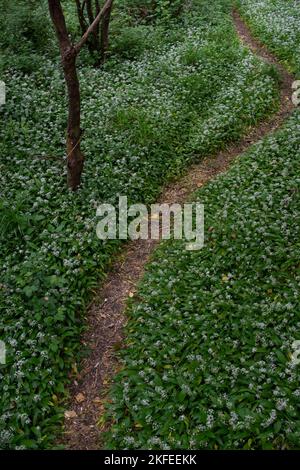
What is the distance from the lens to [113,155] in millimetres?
10258

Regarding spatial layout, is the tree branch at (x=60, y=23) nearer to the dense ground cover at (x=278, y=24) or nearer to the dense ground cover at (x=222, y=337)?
the dense ground cover at (x=222, y=337)

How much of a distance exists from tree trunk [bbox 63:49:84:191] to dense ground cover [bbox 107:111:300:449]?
235 cm

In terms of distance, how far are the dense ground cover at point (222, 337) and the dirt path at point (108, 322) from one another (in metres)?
0.28

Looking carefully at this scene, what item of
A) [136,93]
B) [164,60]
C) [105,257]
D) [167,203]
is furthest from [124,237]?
[164,60]

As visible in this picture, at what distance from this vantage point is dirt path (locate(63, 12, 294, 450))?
6268 mm

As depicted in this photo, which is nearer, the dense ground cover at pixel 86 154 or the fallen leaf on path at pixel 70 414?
the fallen leaf on path at pixel 70 414

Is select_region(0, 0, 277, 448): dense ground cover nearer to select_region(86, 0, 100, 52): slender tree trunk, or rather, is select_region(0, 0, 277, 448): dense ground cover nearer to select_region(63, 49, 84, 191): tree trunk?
select_region(63, 49, 84, 191): tree trunk

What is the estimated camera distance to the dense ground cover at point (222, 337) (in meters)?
5.81

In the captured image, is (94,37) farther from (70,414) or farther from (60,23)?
(70,414)

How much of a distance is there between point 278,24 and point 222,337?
43.5 feet

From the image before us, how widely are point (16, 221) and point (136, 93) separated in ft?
17.7

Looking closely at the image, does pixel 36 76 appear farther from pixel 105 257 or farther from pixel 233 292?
pixel 233 292

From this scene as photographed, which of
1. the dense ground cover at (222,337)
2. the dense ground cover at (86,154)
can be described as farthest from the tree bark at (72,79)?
the dense ground cover at (222,337)

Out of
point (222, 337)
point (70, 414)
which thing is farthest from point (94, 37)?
point (70, 414)
